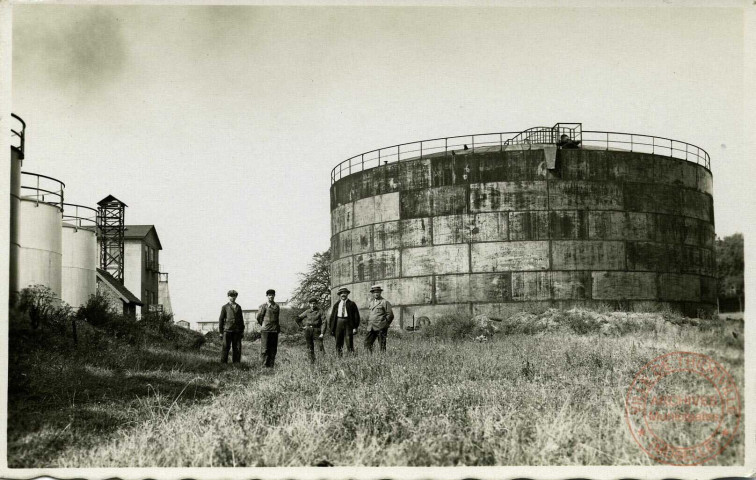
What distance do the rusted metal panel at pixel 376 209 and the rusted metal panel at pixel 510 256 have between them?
342 centimetres

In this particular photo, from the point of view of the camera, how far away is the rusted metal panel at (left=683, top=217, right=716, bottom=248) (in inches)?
849

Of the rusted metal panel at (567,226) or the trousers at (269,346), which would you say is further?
the rusted metal panel at (567,226)

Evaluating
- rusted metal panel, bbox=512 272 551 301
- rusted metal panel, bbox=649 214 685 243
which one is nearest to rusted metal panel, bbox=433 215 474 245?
rusted metal panel, bbox=512 272 551 301

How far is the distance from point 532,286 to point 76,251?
14.3 metres

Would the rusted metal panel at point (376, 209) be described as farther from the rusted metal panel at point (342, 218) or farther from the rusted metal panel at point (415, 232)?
the rusted metal panel at point (415, 232)

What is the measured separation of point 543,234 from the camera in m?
20.3

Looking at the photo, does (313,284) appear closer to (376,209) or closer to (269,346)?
(376,209)

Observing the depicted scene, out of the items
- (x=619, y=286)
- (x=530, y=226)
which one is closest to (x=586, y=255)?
(x=619, y=286)

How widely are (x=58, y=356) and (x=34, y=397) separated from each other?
297 cm

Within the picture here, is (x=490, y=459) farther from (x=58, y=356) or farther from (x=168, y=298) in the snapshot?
(x=168, y=298)

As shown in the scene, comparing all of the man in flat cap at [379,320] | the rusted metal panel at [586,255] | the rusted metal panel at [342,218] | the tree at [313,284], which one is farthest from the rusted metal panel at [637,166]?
the tree at [313,284]

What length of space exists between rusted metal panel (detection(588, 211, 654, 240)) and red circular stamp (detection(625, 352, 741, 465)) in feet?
46.6

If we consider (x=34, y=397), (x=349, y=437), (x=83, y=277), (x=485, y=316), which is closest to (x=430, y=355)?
(x=349, y=437)

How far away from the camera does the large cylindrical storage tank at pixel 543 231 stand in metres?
20.1
